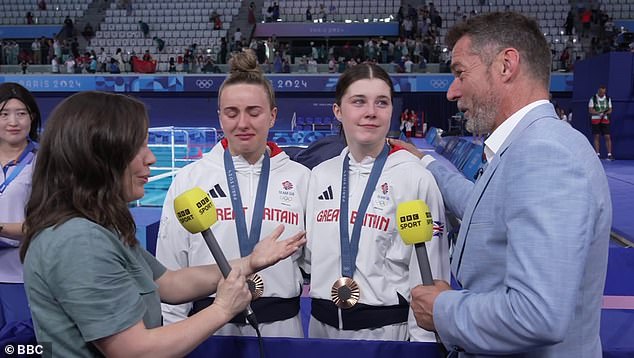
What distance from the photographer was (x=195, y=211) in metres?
1.42

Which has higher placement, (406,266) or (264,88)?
(264,88)

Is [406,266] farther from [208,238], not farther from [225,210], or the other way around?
[208,238]

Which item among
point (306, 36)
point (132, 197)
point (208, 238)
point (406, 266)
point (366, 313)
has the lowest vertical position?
point (366, 313)

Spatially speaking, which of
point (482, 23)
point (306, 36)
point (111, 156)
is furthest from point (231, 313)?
point (306, 36)

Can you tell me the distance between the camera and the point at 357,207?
2098 mm

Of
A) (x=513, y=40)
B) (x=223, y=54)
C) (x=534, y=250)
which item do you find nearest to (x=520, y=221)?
(x=534, y=250)

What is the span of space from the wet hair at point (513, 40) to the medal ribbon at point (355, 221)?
813 millimetres

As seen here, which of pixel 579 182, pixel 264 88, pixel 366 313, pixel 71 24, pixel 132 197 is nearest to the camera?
pixel 579 182

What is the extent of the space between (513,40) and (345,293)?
1044 millimetres

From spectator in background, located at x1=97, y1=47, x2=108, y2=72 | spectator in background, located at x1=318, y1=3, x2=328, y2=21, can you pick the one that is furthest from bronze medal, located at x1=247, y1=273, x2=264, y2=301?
spectator in background, located at x1=318, y1=3, x2=328, y2=21

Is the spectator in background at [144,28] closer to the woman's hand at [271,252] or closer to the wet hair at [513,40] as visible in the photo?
the woman's hand at [271,252]

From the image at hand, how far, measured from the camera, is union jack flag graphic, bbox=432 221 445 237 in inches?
79.0

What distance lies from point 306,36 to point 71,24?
9753 mm

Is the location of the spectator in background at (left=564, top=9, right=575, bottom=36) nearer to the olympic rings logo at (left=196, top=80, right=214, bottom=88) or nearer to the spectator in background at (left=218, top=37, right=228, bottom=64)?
the spectator in background at (left=218, top=37, right=228, bottom=64)
